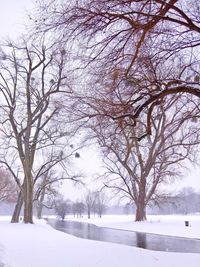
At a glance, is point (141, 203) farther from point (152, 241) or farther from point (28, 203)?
point (152, 241)

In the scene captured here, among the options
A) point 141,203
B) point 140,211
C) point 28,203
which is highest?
point 141,203

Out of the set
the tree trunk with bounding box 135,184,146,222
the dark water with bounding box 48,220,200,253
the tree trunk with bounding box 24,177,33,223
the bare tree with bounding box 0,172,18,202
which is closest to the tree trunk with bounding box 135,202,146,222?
the tree trunk with bounding box 135,184,146,222

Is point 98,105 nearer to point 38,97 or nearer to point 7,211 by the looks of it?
point 38,97

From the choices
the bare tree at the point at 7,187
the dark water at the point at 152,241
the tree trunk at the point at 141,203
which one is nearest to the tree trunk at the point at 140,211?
the tree trunk at the point at 141,203

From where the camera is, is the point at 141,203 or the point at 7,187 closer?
the point at 141,203

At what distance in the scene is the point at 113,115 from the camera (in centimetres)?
1452

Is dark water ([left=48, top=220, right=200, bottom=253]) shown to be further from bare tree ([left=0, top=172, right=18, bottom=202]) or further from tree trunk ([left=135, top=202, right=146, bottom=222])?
bare tree ([left=0, top=172, right=18, bottom=202])

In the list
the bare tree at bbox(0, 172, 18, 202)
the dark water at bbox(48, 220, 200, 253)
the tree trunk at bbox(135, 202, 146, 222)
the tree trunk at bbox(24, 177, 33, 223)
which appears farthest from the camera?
the bare tree at bbox(0, 172, 18, 202)

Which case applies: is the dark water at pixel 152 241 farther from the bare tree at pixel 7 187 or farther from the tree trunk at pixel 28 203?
the bare tree at pixel 7 187

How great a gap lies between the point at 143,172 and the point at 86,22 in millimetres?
32981

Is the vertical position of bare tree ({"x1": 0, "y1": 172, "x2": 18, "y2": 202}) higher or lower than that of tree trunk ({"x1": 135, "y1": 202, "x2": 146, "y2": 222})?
higher

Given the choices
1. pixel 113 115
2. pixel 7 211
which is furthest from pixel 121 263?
pixel 7 211

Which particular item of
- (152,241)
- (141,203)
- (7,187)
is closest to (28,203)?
(141,203)

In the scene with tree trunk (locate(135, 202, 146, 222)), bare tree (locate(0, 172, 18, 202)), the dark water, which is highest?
bare tree (locate(0, 172, 18, 202))
